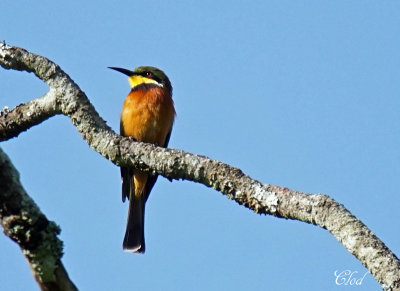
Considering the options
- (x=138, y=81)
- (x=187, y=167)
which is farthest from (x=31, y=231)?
(x=138, y=81)

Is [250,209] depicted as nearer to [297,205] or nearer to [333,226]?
[297,205]

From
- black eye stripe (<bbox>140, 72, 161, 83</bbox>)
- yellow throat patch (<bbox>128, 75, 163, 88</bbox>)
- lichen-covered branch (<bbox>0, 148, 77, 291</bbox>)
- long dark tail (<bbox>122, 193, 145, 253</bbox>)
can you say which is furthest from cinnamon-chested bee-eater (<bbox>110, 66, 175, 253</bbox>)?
lichen-covered branch (<bbox>0, 148, 77, 291</bbox>)

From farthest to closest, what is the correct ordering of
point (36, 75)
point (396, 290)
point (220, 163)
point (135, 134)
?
point (135, 134)
point (36, 75)
point (220, 163)
point (396, 290)

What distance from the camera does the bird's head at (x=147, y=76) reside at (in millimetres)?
8906

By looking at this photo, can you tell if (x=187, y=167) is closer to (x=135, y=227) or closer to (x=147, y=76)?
(x=135, y=227)

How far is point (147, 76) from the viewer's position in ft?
29.5

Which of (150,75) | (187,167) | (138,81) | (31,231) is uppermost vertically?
(150,75)

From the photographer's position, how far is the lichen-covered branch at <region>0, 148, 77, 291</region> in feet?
8.73

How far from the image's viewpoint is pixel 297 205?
144 inches

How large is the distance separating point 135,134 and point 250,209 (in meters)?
4.19

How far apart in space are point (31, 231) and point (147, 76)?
251 inches

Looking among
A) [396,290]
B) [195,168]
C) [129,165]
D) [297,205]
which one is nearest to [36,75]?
[129,165]

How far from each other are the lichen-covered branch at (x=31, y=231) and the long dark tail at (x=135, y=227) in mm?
4899

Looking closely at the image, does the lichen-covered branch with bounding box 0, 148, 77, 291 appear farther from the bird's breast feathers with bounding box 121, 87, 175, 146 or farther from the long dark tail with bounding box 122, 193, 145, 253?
the bird's breast feathers with bounding box 121, 87, 175, 146
